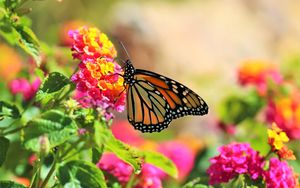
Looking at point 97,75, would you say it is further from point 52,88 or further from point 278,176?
point 278,176

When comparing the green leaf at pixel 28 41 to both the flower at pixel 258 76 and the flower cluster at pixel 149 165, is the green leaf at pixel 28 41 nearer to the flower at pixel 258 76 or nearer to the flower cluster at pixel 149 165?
the flower cluster at pixel 149 165

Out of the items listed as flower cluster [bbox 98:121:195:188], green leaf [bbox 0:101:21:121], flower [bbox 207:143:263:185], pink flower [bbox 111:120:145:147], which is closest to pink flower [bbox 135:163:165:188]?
flower cluster [bbox 98:121:195:188]

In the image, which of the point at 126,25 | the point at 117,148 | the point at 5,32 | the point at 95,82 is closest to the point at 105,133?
the point at 117,148

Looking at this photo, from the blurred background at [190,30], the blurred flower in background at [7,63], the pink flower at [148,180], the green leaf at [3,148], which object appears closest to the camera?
the green leaf at [3,148]

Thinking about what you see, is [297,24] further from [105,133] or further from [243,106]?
[105,133]

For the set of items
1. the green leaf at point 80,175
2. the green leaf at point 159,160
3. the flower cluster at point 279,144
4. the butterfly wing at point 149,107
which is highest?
the butterfly wing at point 149,107

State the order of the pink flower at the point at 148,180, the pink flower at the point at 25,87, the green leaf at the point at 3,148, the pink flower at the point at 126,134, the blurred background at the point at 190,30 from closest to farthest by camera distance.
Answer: the green leaf at the point at 3,148 < the pink flower at the point at 148,180 < the pink flower at the point at 25,87 < the pink flower at the point at 126,134 < the blurred background at the point at 190,30

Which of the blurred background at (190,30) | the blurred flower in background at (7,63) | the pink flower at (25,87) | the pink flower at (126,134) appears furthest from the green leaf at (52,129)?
the blurred background at (190,30)
